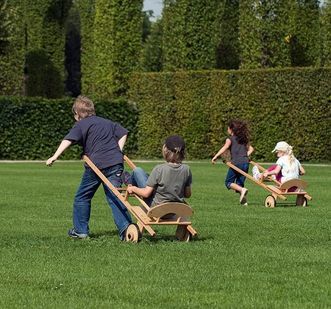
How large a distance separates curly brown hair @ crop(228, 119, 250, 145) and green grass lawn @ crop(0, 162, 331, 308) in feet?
7.99

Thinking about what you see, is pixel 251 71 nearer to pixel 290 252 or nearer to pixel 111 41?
pixel 111 41

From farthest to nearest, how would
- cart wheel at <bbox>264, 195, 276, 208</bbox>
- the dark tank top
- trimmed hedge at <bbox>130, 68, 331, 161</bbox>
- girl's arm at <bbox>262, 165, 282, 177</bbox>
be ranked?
trimmed hedge at <bbox>130, 68, 331, 161</bbox>, the dark tank top, girl's arm at <bbox>262, 165, 282, 177</bbox>, cart wheel at <bbox>264, 195, 276, 208</bbox>

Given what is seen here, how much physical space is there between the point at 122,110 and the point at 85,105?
29817 mm

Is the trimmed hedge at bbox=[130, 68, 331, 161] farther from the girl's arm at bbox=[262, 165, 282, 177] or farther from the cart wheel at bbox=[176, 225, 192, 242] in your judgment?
the cart wheel at bbox=[176, 225, 192, 242]

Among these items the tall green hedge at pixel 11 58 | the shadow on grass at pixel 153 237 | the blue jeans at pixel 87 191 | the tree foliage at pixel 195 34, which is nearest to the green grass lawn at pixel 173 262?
the shadow on grass at pixel 153 237

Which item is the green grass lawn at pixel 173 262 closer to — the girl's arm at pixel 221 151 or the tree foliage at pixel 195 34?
the girl's arm at pixel 221 151

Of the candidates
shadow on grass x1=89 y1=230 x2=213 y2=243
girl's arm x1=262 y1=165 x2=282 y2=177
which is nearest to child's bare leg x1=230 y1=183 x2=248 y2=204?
girl's arm x1=262 y1=165 x2=282 y2=177

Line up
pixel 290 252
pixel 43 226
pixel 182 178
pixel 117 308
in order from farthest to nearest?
pixel 43 226, pixel 182 178, pixel 290 252, pixel 117 308

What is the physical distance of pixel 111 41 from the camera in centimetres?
4466

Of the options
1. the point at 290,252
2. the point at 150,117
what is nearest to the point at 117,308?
the point at 290,252

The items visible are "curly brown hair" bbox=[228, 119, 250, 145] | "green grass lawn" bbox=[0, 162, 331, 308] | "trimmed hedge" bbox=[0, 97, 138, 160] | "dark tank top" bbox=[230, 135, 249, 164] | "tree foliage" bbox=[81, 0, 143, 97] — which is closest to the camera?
"green grass lawn" bbox=[0, 162, 331, 308]

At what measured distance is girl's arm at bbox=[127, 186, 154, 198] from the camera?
1230 cm

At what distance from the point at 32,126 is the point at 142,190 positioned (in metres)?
29.8

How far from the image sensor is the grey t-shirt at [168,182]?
40.2ft
